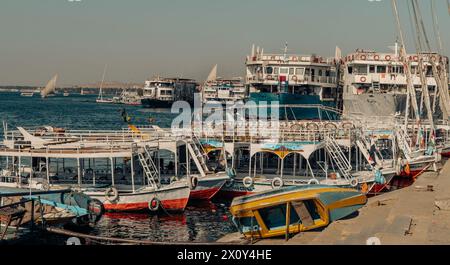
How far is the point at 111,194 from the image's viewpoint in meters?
30.5

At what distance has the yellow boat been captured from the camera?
19656 millimetres

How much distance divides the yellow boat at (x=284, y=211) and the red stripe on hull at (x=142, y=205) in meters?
10.6

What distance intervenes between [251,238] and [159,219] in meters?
10.6

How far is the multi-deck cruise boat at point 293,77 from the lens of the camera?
59719 millimetres

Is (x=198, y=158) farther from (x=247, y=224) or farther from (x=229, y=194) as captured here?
(x=247, y=224)

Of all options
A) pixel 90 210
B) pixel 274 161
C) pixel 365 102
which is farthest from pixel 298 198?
pixel 365 102

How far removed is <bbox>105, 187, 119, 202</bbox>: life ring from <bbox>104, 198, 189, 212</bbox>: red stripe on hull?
1.04 ft

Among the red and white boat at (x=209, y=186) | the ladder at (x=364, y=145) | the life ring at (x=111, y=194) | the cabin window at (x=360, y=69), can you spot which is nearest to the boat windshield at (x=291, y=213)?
the life ring at (x=111, y=194)

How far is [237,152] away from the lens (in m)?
39.4

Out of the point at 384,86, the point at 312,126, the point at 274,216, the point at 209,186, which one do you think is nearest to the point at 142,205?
the point at 209,186

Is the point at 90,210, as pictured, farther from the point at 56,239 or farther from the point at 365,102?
the point at 365,102

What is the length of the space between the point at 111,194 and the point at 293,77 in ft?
113

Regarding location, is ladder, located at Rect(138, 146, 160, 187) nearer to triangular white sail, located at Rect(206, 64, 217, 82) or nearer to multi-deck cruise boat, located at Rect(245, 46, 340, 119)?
multi-deck cruise boat, located at Rect(245, 46, 340, 119)

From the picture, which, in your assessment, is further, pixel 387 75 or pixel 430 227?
pixel 387 75
